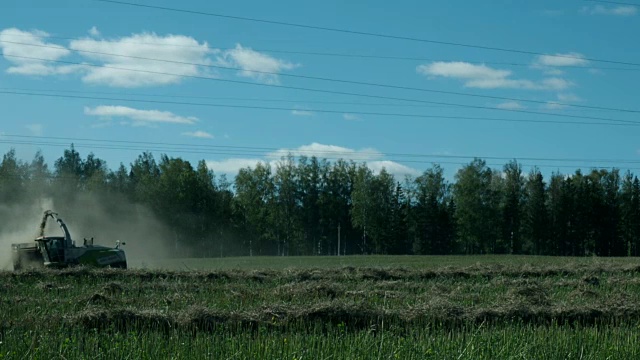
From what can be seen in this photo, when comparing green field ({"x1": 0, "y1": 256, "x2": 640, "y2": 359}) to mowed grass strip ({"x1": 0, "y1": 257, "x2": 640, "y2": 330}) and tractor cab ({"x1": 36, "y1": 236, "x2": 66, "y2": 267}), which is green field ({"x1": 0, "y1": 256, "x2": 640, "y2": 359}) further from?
tractor cab ({"x1": 36, "y1": 236, "x2": 66, "y2": 267})

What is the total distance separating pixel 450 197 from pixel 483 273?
87.8 metres

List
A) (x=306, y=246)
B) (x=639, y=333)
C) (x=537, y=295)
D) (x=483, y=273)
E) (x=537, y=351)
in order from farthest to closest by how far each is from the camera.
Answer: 1. (x=306, y=246)
2. (x=483, y=273)
3. (x=537, y=295)
4. (x=639, y=333)
5. (x=537, y=351)

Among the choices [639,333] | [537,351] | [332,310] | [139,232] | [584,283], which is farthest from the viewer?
[139,232]

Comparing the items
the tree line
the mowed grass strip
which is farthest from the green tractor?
the tree line

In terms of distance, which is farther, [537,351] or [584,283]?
[584,283]

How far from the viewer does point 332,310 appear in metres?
16.3

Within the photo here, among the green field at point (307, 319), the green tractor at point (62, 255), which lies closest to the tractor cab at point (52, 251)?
the green tractor at point (62, 255)

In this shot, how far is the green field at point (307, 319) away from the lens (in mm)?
11531

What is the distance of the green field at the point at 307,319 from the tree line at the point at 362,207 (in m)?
73.1

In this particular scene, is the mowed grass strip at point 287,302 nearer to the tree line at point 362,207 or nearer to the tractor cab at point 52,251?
the tractor cab at point 52,251

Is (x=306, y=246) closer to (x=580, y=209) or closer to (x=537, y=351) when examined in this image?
(x=580, y=209)

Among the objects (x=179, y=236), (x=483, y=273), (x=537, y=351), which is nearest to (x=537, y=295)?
(x=537, y=351)

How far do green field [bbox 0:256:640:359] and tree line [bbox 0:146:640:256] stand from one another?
2877 inches

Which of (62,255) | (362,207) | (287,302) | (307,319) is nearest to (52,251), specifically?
(62,255)
